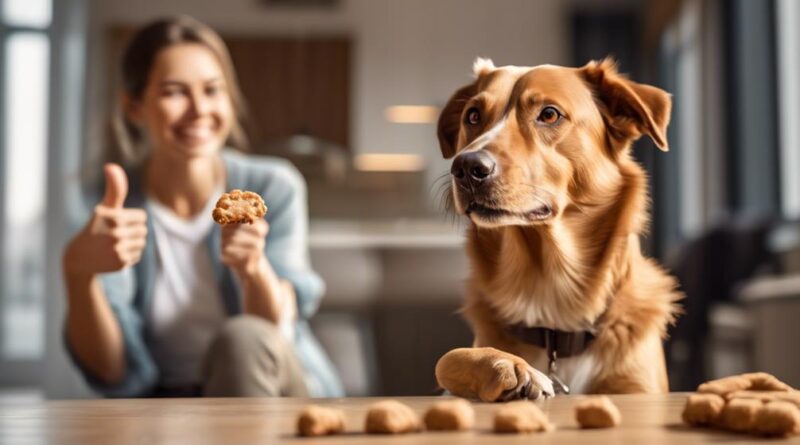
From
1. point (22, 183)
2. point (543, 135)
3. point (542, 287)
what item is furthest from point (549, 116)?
point (22, 183)

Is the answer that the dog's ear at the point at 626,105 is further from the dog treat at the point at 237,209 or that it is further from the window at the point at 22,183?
the window at the point at 22,183

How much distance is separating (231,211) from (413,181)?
15.3 ft

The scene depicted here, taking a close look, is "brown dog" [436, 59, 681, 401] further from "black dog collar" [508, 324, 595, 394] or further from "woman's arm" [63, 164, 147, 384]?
"woman's arm" [63, 164, 147, 384]

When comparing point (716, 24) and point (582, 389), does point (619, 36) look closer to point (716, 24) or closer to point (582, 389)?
point (716, 24)

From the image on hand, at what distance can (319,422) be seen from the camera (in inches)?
20.2

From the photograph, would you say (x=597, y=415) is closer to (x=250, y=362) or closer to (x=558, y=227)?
(x=558, y=227)

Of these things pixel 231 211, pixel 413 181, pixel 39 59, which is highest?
pixel 39 59

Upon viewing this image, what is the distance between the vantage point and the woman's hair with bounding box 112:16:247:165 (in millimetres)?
1337

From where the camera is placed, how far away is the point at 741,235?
3047mm

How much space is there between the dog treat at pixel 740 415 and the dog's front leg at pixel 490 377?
0.52ft

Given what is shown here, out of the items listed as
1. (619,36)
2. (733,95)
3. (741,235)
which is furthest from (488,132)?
(619,36)

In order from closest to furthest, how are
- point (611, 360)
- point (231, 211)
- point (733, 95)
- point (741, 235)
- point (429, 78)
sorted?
point (231, 211) → point (611, 360) → point (741, 235) → point (733, 95) → point (429, 78)

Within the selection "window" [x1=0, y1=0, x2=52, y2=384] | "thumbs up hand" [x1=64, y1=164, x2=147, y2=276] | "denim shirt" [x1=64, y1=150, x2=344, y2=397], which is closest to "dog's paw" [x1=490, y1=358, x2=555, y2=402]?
"thumbs up hand" [x1=64, y1=164, x2=147, y2=276]

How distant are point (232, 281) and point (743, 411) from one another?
0.88 metres
